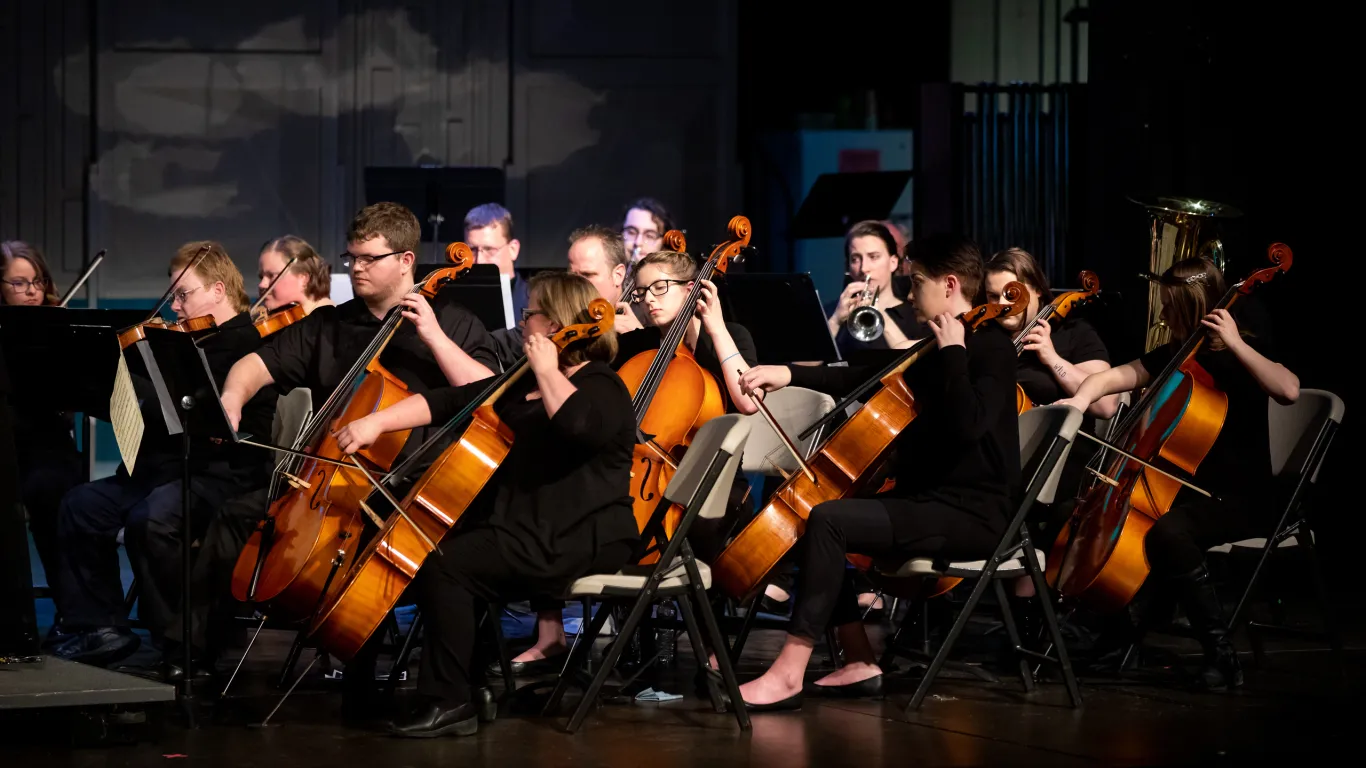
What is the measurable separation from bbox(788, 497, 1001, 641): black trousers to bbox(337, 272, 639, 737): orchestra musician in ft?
1.48

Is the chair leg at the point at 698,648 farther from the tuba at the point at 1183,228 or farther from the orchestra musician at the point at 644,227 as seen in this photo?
the orchestra musician at the point at 644,227

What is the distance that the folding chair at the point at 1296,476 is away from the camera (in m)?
4.23

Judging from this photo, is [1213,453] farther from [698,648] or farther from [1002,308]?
[698,648]

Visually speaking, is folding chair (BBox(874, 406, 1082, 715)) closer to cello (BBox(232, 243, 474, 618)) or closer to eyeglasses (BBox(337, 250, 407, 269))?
cello (BBox(232, 243, 474, 618))

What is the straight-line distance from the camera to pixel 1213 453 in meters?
4.29

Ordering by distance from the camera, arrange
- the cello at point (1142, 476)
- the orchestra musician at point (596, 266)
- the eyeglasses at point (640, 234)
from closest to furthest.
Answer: the cello at point (1142, 476)
the orchestra musician at point (596, 266)
the eyeglasses at point (640, 234)

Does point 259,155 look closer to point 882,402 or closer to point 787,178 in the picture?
point 787,178

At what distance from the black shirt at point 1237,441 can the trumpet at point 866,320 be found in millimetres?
1294

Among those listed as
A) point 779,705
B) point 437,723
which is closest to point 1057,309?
point 779,705

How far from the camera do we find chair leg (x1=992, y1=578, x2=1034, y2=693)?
3.91 metres

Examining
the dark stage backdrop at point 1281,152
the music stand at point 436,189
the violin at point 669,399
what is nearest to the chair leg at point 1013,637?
the violin at point 669,399

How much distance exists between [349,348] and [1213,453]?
92.2 inches

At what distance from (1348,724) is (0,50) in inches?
294

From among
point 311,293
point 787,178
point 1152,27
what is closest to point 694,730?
point 311,293
